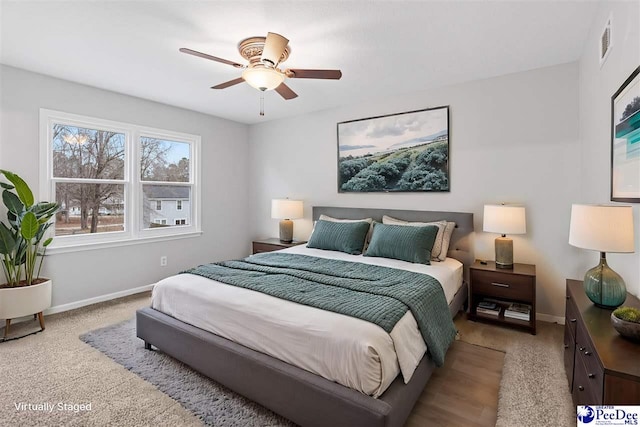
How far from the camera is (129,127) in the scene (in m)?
3.88

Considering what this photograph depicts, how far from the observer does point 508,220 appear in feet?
9.62

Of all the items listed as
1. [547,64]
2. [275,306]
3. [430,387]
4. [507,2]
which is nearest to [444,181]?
[547,64]

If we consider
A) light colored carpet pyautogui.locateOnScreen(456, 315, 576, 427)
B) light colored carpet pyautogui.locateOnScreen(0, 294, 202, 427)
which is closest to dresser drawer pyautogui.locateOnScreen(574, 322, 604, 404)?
light colored carpet pyautogui.locateOnScreen(456, 315, 576, 427)

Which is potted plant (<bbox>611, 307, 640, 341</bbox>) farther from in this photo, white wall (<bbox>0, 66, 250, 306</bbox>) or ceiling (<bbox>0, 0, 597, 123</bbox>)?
white wall (<bbox>0, 66, 250, 306</bbox>)

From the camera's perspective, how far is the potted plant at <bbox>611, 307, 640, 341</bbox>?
129 cm

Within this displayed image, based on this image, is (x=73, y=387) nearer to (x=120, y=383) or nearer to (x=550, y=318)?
(x=120, y=383)

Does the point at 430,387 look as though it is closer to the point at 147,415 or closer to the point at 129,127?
the point at 147,415

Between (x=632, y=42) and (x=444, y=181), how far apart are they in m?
2.00

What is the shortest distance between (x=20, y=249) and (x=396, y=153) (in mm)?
4013

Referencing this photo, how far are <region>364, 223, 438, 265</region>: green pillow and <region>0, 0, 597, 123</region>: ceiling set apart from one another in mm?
1611

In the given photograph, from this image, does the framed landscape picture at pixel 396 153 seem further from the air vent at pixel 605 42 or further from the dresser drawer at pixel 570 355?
the dresser drawer at pixel 570 355

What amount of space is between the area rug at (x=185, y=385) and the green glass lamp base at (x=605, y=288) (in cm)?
186

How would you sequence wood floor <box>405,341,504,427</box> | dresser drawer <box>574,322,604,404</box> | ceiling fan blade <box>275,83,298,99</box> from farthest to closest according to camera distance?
ceiling fan blade <box>275,83,298,99</box> → wood floor <box>405,341,504,427</box> → dresser drawer <box>574,322,604,404</box>

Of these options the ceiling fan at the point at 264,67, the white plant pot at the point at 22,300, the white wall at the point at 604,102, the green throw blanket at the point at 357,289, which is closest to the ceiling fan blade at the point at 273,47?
the ceiling fan at the point at 264,67
